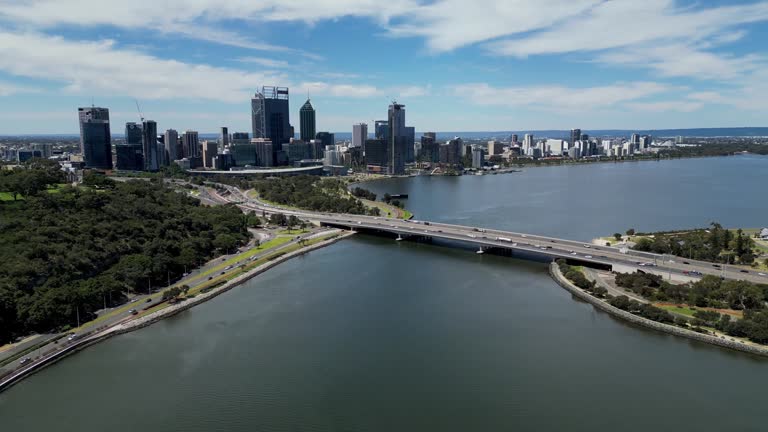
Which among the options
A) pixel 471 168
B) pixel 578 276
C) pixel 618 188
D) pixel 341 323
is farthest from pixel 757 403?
pixel 471 168

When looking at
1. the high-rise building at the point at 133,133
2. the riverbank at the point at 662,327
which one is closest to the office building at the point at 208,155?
the high-rise building at the point at 133,133

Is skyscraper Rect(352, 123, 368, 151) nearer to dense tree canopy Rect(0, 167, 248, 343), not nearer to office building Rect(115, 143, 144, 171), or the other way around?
office building Rect(115, 143, 144, 171)

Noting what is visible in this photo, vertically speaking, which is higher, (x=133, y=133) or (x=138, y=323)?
(x=133, y=133)

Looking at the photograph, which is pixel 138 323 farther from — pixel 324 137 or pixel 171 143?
pixel 324 137

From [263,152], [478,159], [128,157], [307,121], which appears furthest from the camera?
[307,121]

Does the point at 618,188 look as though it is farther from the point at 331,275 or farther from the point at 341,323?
the point at 341,323

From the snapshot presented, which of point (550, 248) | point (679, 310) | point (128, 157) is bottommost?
point (679, 310)

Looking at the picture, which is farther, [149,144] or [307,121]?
[307,121]

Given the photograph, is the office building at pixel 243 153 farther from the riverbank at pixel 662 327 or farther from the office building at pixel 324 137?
the riverbank at pixel 662 327

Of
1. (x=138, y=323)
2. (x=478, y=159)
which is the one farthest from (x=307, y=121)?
(x=138, y=323)

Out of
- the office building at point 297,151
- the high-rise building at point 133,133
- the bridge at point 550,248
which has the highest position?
the high-rise building at point 133,133
